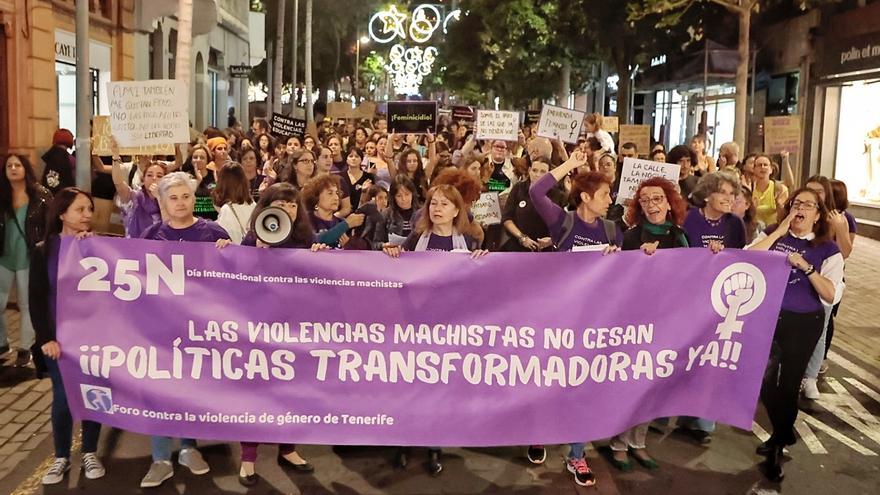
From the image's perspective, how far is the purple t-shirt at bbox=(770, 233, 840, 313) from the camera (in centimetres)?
541

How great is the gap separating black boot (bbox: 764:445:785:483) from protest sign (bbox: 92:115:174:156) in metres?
5.28

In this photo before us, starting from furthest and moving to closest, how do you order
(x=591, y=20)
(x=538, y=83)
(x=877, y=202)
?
(x=538, y=83)
(x=591, y=20)
(x=877, y=202)

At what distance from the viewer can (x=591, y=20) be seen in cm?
2442

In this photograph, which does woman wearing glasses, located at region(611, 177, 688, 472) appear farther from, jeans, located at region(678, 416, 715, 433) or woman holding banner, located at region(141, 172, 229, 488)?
woman holding banner, located at region(141, 172, 229, 488)

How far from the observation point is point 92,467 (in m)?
5.31

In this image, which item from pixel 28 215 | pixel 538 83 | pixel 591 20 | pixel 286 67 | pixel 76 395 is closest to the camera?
pixel 76 395

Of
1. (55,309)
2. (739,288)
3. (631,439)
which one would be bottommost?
(631,439)

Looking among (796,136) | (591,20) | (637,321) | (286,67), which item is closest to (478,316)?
(637,321)

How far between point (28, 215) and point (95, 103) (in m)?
11.3

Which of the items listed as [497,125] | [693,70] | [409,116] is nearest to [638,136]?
[497,125]

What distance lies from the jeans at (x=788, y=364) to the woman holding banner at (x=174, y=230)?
10.5 feet

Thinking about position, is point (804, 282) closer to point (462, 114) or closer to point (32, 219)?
point (32, 219)

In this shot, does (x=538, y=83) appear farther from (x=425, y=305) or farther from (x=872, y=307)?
(x=425, y=305)

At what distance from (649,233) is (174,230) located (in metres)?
2.75
